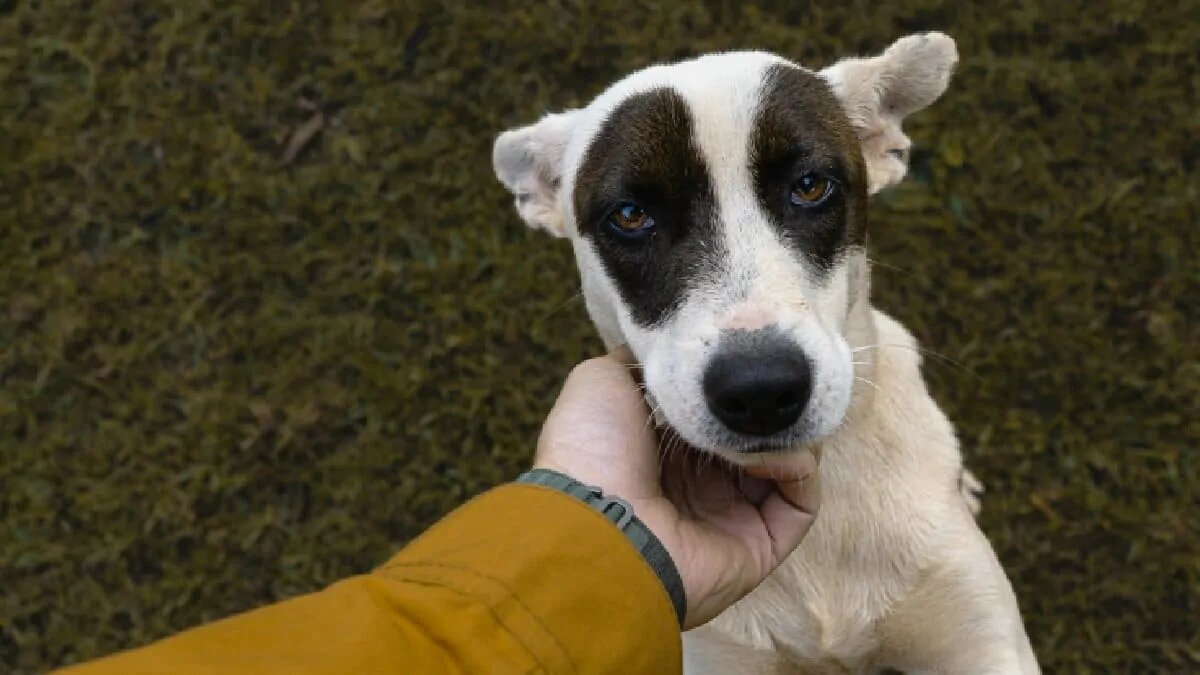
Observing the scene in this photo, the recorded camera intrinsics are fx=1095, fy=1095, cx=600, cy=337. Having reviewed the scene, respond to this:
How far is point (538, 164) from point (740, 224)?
991mm

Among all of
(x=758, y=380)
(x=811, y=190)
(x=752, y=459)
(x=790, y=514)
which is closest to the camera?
(x=758, y=380)

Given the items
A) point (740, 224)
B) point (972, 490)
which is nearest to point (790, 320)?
point (740, 224)

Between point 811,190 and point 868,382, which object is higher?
point 811,190

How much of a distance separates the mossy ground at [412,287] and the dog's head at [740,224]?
1811 millimetres

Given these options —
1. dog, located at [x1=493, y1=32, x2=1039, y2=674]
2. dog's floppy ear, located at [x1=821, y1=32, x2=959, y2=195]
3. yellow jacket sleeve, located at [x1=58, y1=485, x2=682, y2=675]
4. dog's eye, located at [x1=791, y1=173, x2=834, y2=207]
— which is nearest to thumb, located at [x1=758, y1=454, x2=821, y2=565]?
dog, located at [x1=493, y1=32, x2=1039, y2=674]

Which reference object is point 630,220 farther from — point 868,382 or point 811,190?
point 868,382

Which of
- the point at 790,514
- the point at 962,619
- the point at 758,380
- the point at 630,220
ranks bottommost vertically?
the point at 962,619

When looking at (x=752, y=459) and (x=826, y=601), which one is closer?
(x=752, y=459)

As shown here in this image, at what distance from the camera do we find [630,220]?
3.05m

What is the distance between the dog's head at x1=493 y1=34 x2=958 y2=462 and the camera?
2688 mm

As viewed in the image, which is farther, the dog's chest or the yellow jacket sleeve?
the dog's chest

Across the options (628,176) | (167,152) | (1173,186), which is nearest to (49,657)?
(167,152)

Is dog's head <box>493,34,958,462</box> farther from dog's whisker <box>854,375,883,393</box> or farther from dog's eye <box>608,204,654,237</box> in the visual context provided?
dog's whisker <box>854,375,883,393</box>

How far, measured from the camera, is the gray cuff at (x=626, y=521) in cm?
266
